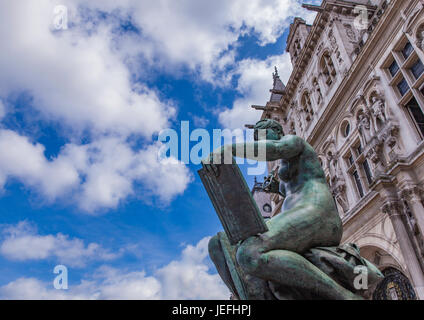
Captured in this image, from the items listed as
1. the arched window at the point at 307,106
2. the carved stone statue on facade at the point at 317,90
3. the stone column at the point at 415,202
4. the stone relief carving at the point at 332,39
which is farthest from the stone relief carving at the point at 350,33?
the stone column at the point at 415,202

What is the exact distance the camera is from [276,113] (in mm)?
27859

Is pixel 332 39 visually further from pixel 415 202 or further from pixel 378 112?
pixel 415 202

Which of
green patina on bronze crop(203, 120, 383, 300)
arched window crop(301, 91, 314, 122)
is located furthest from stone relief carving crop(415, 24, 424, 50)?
green patina on bronze crop(203, 120, 383, 300)

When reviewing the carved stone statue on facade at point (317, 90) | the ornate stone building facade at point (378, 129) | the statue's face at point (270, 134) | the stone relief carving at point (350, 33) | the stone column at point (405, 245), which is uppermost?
the stone relief carving at point (350, 33)

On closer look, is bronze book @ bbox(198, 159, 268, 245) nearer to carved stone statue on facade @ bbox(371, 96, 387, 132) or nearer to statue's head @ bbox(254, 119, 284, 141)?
statue's head @ bbox(254, 119, 284, 141)

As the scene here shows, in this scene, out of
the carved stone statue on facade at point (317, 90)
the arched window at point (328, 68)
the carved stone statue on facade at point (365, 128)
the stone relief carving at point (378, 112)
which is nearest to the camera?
the stone relief carving at point (378, 112)

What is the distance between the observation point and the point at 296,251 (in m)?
2.83

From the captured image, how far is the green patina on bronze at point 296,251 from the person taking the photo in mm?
2627

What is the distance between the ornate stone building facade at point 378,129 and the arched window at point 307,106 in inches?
53.0

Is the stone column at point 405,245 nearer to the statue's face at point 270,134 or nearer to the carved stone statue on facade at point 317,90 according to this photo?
the statue's face at point 270,134

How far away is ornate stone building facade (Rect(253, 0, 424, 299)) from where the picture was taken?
12.4 m
